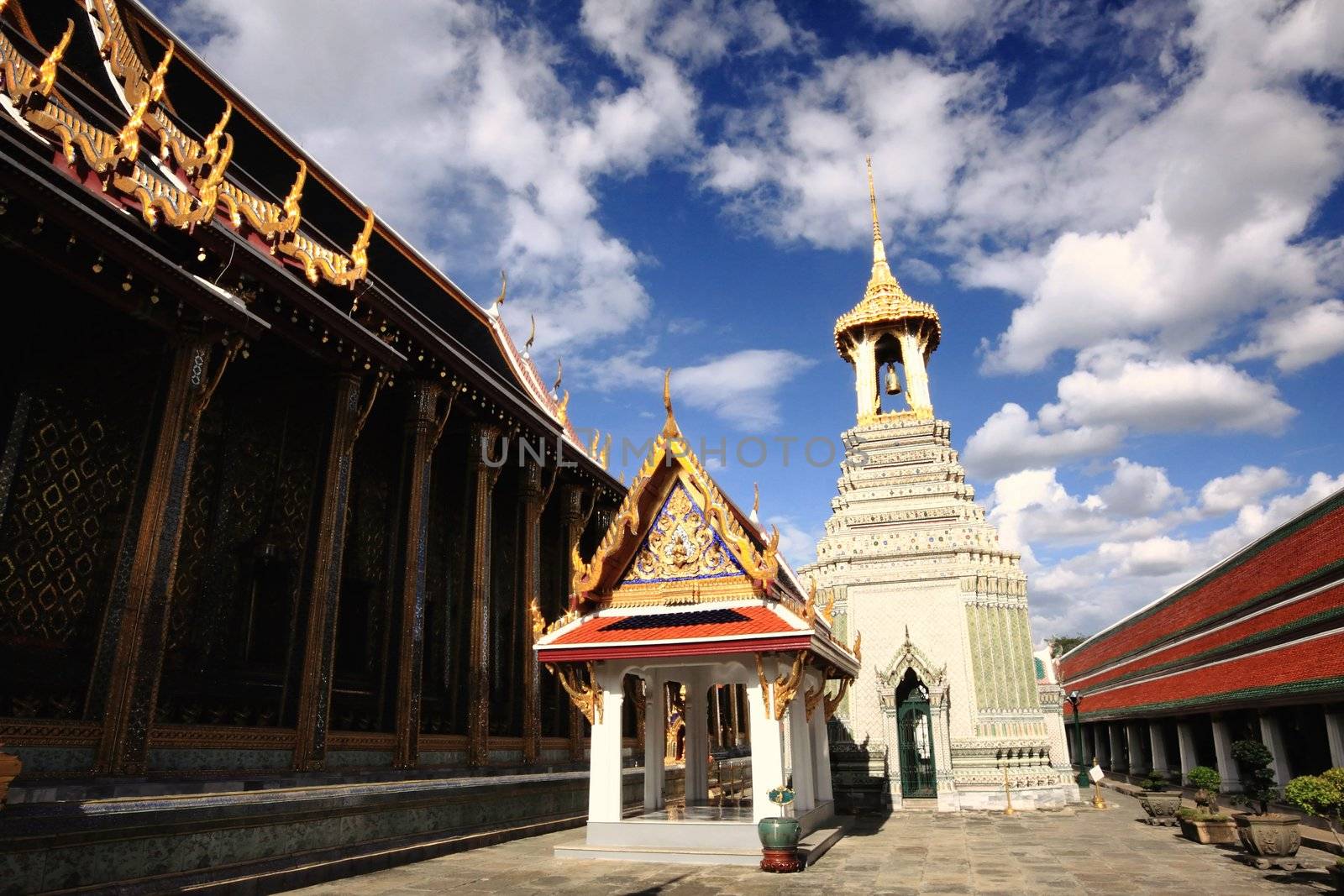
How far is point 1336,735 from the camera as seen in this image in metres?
16.3

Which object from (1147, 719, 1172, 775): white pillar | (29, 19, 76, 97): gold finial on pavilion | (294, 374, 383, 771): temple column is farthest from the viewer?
(1147, 719, 1172, 775): white pillar

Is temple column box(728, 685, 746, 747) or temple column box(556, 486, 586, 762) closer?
temple column box(556, 486, 586, 762)

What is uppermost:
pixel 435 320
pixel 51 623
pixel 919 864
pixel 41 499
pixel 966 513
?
pixel 435 320

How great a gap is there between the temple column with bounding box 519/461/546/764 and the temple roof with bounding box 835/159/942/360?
46.6 ft

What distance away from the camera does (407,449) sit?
1262cm

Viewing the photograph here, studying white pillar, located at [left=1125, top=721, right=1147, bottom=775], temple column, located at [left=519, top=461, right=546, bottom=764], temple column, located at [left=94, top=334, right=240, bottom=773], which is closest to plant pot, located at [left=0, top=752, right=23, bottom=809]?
temple column, located at [left=94, top=334, right=240, bottom=773]

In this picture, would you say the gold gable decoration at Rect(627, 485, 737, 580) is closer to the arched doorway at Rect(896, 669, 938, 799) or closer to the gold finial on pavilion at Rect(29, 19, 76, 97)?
the gold finial on pavilion at Rect(29, 19, 76, 97)

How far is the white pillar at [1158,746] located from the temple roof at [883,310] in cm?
1582

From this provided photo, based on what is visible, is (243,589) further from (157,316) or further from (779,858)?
(779,858)

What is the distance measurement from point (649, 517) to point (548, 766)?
6.43 meters

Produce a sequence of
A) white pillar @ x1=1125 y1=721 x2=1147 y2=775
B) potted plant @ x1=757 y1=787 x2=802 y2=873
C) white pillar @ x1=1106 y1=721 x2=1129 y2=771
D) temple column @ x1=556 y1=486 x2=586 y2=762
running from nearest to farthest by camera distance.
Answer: potted plant @ x1=757 y1=787 x2=802 y2=873, temple column @ x1=556 y1=486 x2=586 y2=762, white pillar @ x1=1125 y1=721 x2=1147 y2=775, white pillar @ x1=1106 y1=721 x2=1129 y2=771

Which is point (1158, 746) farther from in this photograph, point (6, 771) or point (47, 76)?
point (47, 76)

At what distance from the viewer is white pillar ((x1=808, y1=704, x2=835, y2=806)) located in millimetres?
13383

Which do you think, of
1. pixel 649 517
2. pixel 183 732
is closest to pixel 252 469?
pixel 183 732
